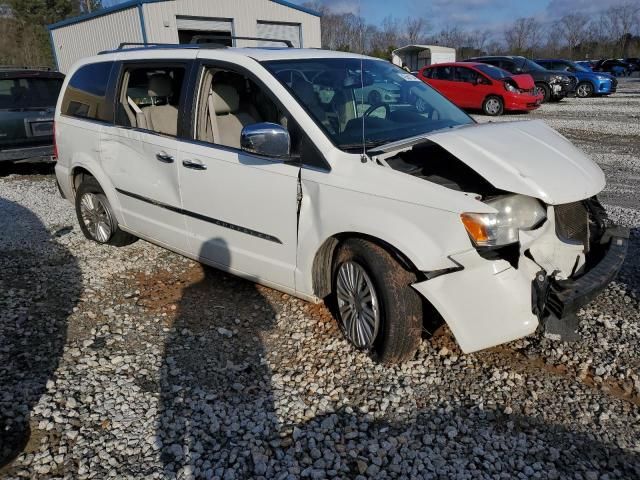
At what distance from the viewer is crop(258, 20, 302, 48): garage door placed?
21.0m

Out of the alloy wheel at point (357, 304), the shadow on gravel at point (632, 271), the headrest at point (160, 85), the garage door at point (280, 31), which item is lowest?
the shadow on gravel at point (632, 271)

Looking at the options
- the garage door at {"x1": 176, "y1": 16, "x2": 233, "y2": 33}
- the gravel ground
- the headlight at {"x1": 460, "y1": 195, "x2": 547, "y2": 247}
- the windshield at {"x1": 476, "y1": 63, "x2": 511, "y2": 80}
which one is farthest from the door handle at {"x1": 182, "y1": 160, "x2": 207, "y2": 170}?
the garage door at {"x1": 176, "y1": 16, "x2": 233, "y2": 33}

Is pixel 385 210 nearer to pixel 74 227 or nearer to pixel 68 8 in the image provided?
pixel 74 227

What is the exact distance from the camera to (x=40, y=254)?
211 inches

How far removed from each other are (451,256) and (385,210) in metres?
0.45

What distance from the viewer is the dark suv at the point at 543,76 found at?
1910 cm

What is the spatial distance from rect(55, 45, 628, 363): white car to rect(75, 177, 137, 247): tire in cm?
56

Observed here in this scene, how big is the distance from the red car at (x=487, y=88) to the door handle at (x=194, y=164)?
43.2 ft

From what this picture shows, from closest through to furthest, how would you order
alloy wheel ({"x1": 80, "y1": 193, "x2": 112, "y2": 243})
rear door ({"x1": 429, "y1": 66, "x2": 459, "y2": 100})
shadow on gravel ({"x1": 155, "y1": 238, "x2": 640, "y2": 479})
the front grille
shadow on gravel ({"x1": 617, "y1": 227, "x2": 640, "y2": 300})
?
shadow on gravel ({"x1": 155, "y1": 238, "x2": 640, "y2": 479}), the front grille, shadow on gravel ({"x1": 617, "y1": 227, "x2": 640, "y2": 300}), alloy wheel ({"x1": 80, "y1": 193, "x2": 112, "y2": 243}), rear door ({"x1": 429, "y1": 66, "x2": 459, "y2": 100})

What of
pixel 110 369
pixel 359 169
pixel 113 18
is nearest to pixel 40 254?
pixel 110 369

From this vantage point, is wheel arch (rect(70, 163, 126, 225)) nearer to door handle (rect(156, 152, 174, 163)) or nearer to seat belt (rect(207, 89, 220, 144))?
door handle (rect(156, 152, 174, 163))

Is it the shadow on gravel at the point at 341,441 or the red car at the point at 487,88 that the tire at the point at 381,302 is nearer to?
the shadow on gravel at the point at 341,441

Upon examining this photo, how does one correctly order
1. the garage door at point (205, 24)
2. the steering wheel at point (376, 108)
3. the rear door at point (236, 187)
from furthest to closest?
the garage door at point (205, 24), the steering wheel at point (376, 108), the rear door at point (236, 187)

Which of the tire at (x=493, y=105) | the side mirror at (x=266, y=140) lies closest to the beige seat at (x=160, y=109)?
the side mirror at (x=266, y=140)
